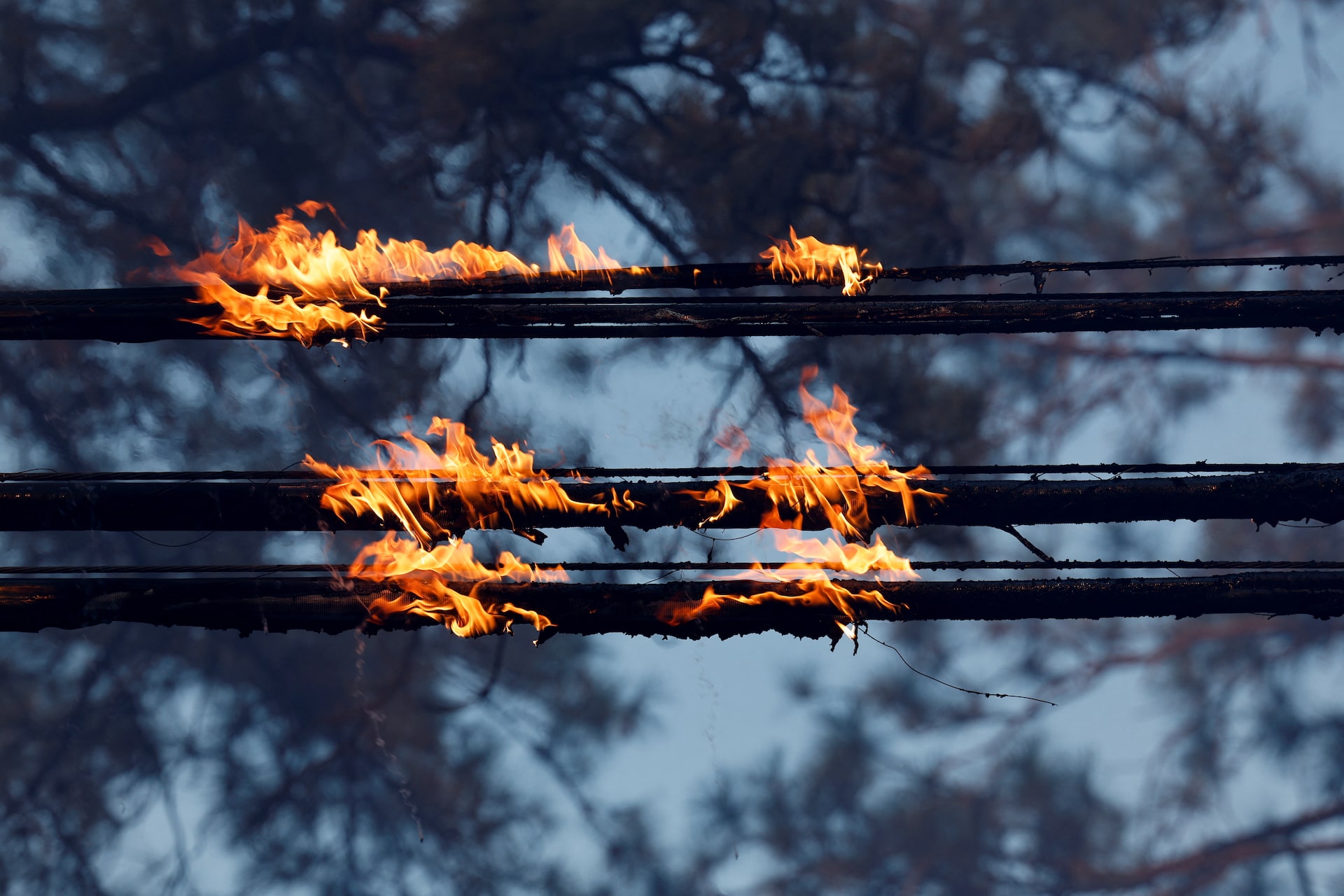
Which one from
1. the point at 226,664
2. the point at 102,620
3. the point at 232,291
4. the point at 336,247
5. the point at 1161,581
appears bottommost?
the point at 226,664

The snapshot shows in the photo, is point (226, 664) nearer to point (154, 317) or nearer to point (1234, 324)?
point (154, 317)

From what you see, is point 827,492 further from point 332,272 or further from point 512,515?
point 332,272

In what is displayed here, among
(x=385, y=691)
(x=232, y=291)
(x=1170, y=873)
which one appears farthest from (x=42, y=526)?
(x=1170, y=873)

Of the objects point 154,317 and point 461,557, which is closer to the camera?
point 154,317

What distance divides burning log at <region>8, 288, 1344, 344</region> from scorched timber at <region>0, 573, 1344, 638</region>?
3.71 ft

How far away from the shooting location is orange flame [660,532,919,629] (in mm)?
3754

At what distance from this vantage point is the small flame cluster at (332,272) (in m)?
3.99

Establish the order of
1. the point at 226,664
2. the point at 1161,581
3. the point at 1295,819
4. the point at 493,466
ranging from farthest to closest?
the point at 1295,819 → the point at 226,664 → the point at 493,466 → the point at 1161,581

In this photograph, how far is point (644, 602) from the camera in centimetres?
394

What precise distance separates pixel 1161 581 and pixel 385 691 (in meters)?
13.6

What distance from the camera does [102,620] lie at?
4.02 m

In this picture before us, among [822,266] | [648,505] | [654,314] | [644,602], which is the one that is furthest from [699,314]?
[644,602]

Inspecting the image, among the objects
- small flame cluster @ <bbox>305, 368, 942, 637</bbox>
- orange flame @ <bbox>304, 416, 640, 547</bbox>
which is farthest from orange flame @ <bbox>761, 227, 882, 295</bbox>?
orange flame @ <bbox>304, 416, 640, 547</bbox>

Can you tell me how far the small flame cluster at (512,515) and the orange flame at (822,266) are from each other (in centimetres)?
91
